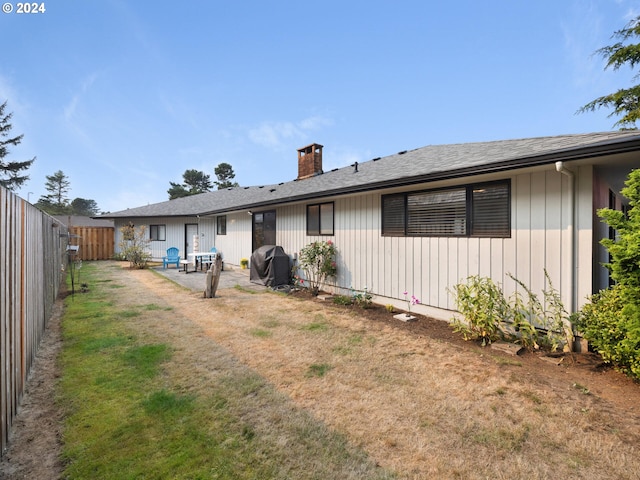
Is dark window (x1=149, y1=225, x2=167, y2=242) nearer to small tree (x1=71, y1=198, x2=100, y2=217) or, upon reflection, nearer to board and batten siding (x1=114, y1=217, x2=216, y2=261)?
board and batten siding (x1=114, y1=217, x2=216, y2=261)

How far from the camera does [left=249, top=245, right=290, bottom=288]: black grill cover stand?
8.71 m

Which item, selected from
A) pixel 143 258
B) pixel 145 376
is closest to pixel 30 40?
pixel 143 258

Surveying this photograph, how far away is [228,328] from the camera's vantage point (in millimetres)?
A: 4977

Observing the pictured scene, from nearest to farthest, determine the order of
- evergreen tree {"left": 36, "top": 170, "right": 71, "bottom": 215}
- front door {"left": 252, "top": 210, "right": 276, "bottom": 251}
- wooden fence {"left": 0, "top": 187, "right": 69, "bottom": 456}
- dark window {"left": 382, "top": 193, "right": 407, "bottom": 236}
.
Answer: wooden fence {"left": 0, "top": 187, "right": 69, "bottom": 456}
dark window {"left": 382, "top": 193, "right": 407, "bottom": 236}
front door {"left": 252, "top": 210, "right": 276, "bottom": 251}
evergreen tree {"left": 36, "top": 170, "right": 71, "bottom": 215}

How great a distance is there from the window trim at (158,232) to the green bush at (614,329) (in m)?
18.9

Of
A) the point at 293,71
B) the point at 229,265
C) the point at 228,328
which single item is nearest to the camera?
the point at 228,328

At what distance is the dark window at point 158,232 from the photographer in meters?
17.8

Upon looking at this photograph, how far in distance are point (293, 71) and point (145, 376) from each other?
42.7ft

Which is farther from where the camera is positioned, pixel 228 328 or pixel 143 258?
pixel 143 258

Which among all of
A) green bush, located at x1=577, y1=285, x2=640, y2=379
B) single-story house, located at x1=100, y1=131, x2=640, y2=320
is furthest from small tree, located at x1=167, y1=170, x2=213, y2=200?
green bush, located at x1=577, y1=285, x2=640, y2=379

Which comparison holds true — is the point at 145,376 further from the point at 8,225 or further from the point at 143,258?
the point at 143,258

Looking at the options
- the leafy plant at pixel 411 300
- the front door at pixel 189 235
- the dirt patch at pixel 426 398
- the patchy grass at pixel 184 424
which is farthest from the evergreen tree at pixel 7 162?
Answer: the leafy plant at pixel 411 300

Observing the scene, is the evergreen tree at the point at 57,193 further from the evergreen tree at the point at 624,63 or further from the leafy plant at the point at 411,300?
the evergreen tree at the point at 624,63

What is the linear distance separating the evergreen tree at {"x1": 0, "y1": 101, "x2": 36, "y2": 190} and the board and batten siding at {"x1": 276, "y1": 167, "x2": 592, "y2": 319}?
118 ft
